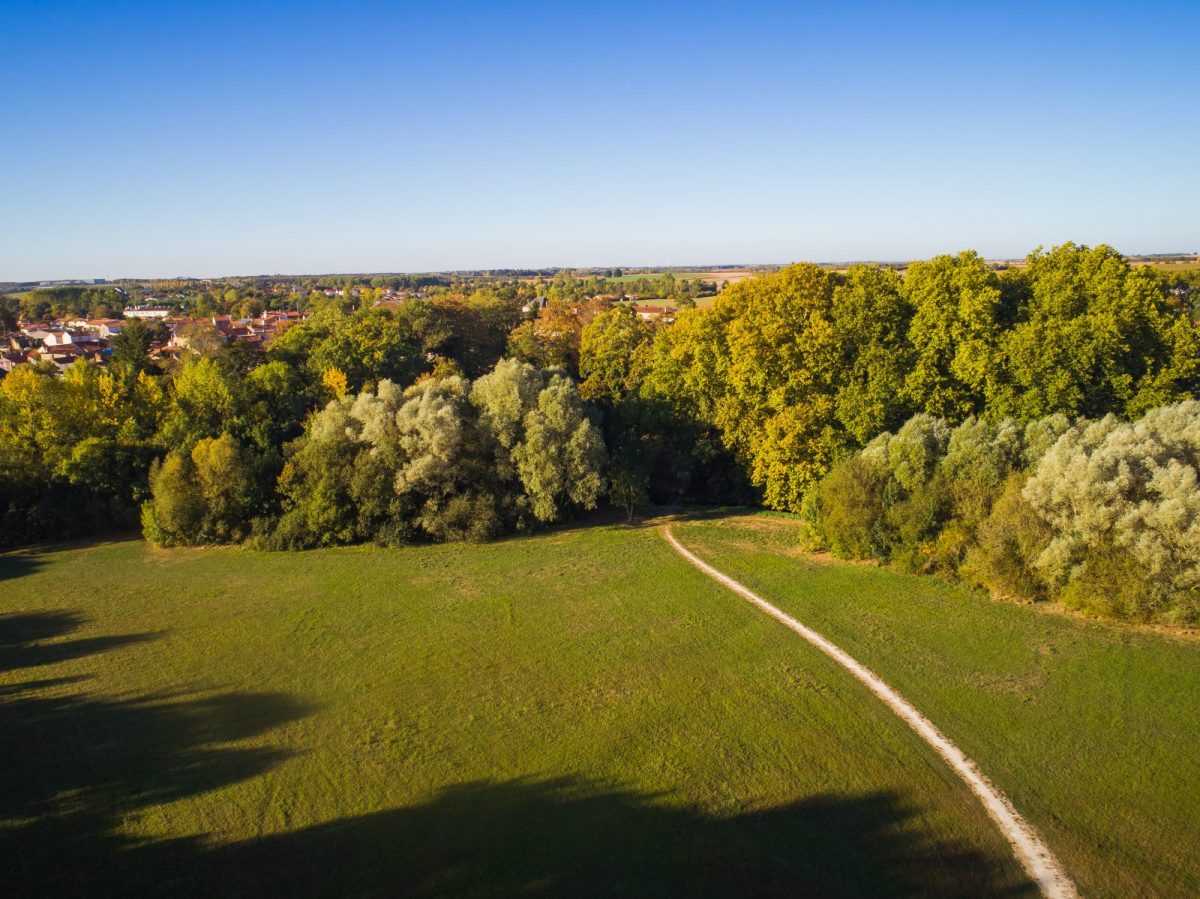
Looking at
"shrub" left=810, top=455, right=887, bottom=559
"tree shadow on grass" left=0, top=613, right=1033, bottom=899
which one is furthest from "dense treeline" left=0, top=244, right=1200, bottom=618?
"tree shadow on grass" left=0, top=613, right=1033, bottom=899

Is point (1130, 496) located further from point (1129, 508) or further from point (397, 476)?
point (397, 476)

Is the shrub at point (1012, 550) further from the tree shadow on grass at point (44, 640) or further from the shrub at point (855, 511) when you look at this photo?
the tree shadow on grass at point (44, 640)

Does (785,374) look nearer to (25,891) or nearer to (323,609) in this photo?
(323,609)

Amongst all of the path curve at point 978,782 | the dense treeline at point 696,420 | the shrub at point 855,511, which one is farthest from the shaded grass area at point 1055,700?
the dense treeline at point 696,420

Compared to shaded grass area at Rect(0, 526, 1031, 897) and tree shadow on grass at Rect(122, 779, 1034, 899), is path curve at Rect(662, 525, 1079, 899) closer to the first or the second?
shaded grass area at Rect(0, 526, 1031, 897)

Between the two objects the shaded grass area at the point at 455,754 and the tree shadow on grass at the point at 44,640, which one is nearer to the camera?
the shaded grass area at the point at 455,754

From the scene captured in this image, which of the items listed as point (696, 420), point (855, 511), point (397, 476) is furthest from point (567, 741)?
point (696, 420)

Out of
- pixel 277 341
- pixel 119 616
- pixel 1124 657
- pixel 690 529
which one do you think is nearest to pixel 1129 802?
pixel 1124 657
